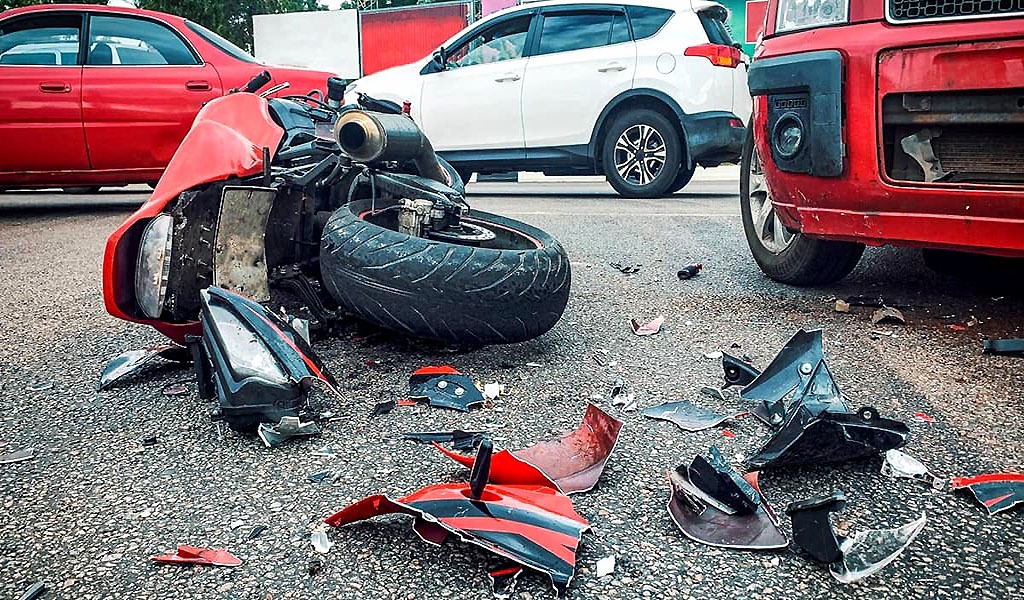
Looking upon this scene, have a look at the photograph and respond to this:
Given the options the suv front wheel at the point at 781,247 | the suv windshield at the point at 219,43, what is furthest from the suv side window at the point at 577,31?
the suv front wheel at the point at 781,247

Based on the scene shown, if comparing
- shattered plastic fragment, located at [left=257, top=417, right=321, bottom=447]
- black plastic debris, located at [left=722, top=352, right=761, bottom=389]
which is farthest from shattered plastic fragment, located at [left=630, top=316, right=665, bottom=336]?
shattered plastic fragment, located at [left=257, top=417, right=321, bottom=447]

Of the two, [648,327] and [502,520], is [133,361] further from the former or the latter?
[648,327]

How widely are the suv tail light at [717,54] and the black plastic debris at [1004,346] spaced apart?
17.5 ft

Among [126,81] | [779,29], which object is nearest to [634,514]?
[779,29]

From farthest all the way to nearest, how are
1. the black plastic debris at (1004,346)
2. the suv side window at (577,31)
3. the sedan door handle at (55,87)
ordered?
the suv side window at (577,31) < the sedan door handle at (55,87) < the black plastic debris at (1004,346)

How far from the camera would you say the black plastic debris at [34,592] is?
1.45 m

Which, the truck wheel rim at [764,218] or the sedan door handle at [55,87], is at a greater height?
the sedan door handle at [55,87]

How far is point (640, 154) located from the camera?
8016mm

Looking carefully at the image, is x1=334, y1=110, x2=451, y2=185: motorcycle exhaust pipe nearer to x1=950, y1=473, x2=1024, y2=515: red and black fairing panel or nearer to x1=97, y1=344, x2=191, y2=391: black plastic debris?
x1=97, y1=344, x2=191, y2=391: black plastic debris

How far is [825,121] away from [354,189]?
5.69 ft

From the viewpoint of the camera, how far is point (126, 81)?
22.5ft

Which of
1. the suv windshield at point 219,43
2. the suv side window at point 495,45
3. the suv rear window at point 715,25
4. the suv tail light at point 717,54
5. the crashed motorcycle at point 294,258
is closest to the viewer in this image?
the crashed motorcycle at point 294,258

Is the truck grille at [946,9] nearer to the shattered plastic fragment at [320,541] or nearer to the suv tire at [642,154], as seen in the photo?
the shattered plastic fragment at [320,541]

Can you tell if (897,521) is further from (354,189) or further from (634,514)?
(354,189)
